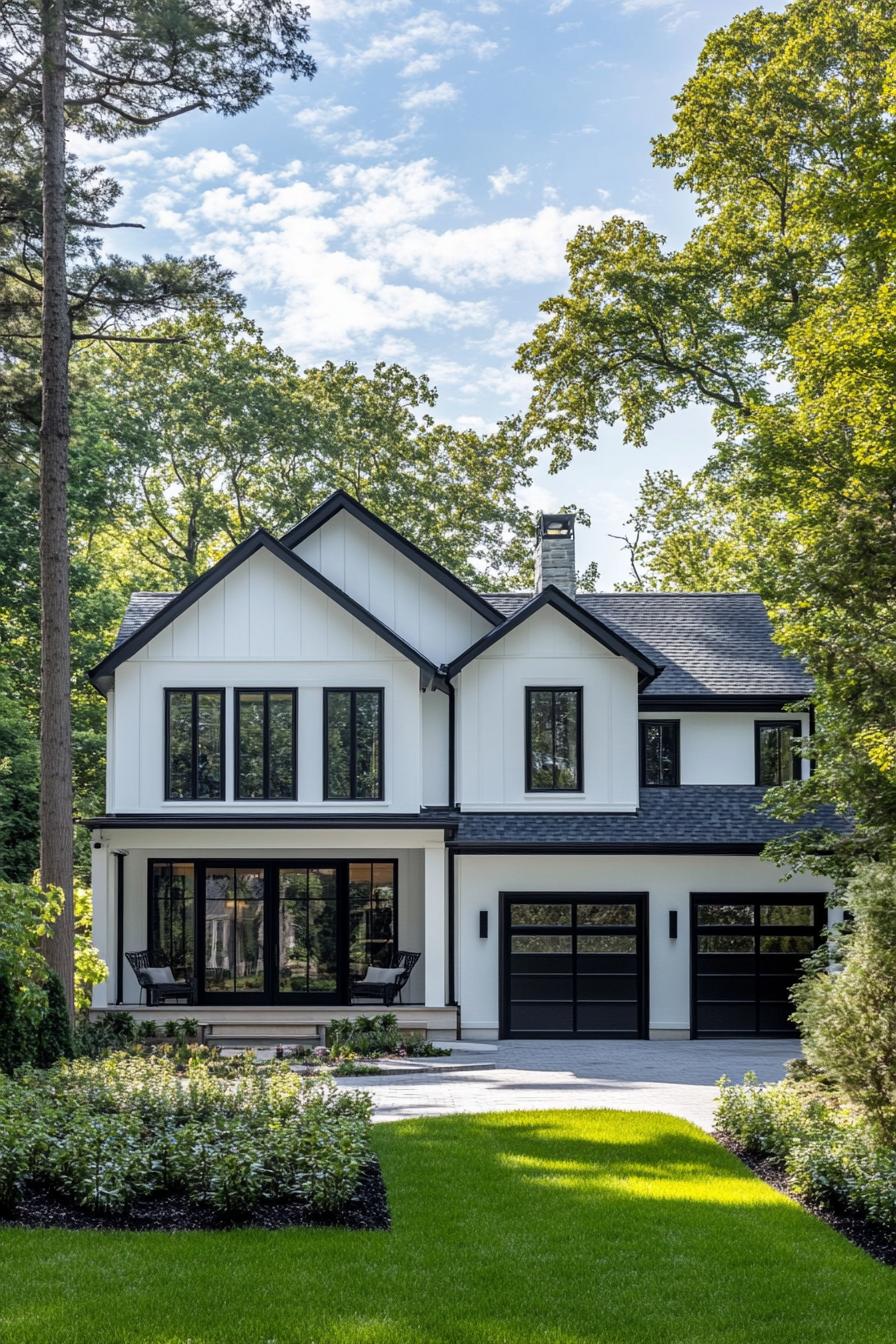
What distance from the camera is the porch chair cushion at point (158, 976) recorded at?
68.2 feet

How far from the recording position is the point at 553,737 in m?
22.1

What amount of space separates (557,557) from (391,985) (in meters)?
8.60

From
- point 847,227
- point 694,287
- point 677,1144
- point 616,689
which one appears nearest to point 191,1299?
point 677,1144

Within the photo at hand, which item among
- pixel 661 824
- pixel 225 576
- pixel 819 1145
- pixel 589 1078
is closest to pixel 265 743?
pixel 225 576

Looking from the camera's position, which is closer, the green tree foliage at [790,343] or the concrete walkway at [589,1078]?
the concrete walkway at [589,1078]

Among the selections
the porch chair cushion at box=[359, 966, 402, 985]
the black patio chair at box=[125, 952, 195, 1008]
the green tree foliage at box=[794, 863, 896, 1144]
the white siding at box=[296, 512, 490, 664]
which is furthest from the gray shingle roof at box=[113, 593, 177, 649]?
the green tree foliage at box=[794, 863, 896, 1144]

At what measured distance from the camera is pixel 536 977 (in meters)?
21.2

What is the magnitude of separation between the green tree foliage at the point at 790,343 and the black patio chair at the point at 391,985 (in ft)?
21.5

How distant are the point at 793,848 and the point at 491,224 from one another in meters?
10.3

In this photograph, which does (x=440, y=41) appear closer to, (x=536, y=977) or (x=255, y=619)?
(x=255, y=619)

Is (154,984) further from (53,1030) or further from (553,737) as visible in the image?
(553,737)

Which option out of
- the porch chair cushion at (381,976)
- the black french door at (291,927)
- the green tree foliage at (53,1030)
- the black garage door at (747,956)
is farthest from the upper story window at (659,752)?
the green tree foliage at (53,1030)

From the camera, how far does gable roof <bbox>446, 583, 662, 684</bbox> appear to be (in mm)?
21594

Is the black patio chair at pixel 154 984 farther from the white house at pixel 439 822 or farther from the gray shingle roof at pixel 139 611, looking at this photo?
the gray shingle roof at pixel 139 611
